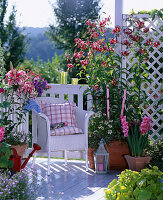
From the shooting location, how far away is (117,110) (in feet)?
14.6

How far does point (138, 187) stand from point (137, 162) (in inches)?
65.7

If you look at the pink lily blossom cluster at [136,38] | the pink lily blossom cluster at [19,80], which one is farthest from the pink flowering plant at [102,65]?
the pink lily blossom cluster at [19,80]

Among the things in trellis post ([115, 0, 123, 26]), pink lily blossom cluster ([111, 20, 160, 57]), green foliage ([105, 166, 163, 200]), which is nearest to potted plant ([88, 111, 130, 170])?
pink lily blossom cluster ([111, 20, 160, 57])

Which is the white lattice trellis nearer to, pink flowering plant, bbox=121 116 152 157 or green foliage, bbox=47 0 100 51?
pink flowering plant, bbox=121 116 152 157

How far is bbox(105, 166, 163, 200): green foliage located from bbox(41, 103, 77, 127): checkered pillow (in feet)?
6.04

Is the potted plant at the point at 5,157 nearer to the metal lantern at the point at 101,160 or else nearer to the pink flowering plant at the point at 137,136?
the metal lantern at the point at 101,160

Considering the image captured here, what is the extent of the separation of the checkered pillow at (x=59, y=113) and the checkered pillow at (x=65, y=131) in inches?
6.0

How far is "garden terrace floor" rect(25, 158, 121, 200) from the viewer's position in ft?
10.8

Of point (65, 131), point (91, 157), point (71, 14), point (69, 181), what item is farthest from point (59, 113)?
point (71, 14)

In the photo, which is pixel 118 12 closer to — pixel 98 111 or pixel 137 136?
pixel 98 111

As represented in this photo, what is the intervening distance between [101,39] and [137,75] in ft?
2.07

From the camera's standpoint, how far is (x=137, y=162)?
4.03 meters

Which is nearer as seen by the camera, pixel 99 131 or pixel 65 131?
pixel 65 131

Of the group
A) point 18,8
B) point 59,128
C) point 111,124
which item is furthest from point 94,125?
point 18,8
